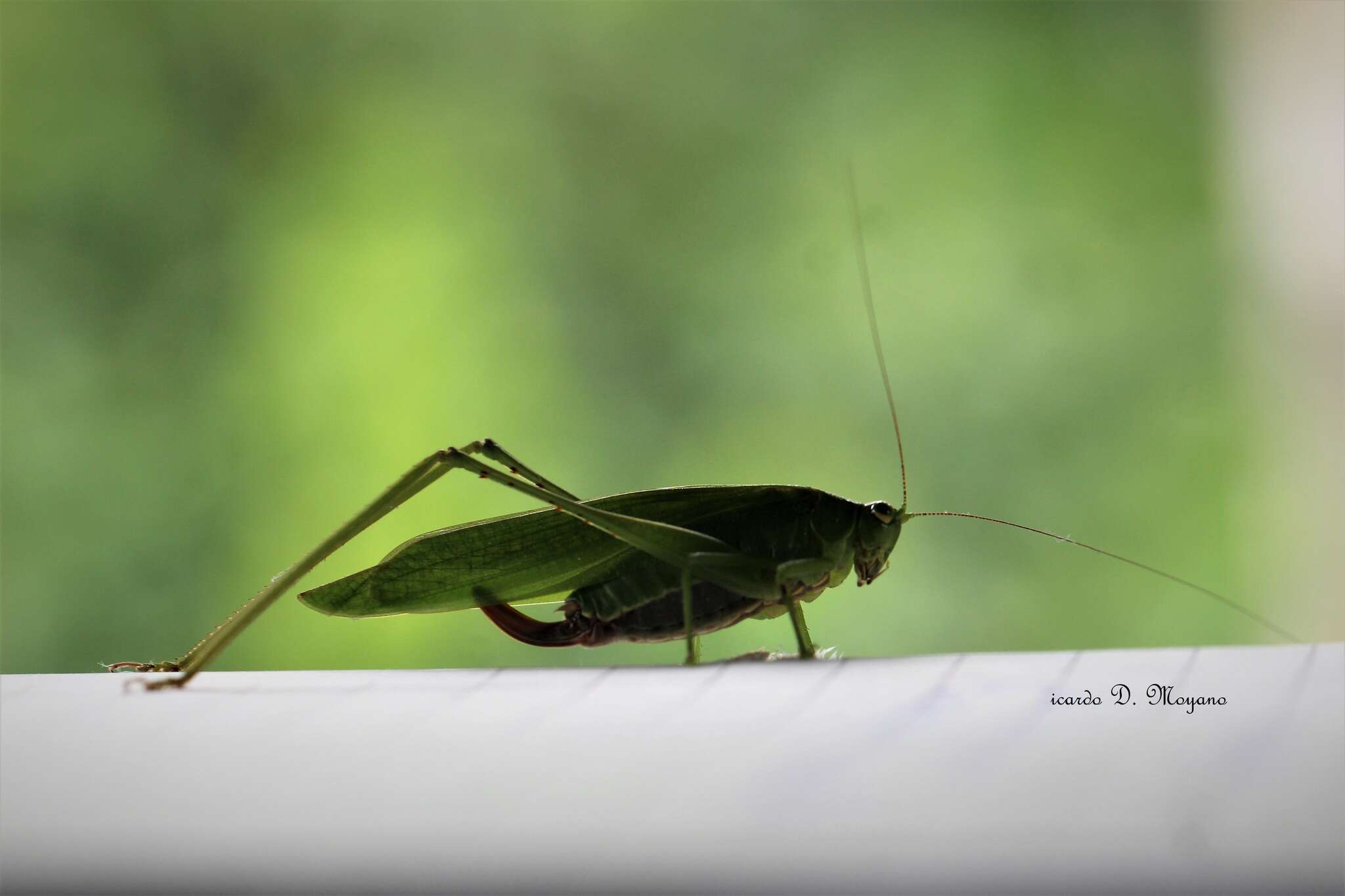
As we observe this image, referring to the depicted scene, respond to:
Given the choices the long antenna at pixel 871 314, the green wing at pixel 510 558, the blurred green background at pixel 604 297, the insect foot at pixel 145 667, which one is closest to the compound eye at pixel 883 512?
the long antenna at pixel 871 314

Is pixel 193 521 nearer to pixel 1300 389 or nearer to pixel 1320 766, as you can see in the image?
pixel 1320 766

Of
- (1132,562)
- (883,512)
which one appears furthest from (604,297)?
(1132,562)

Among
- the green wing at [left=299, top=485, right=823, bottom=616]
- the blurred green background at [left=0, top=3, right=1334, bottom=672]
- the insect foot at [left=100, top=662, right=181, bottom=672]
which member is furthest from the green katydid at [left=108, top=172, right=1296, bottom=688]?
the blurred green background at [left=0, top=3, right=1334, bottom=672]

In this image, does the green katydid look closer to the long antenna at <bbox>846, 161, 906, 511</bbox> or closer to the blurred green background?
the long antenna at <bbox>846, 161, 906, 511</bbox>

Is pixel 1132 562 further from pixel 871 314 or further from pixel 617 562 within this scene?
pixel 617 562

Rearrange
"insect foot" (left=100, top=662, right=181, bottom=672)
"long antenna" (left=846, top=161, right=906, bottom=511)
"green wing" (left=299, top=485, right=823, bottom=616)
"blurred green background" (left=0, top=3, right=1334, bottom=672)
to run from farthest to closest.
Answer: "blurred green background" (left=0, top=3, right=1334, bottom=672) < "long antenna" (left=846, top=161, right=906, bottom=511) < "green wing" (left=299, top=485, right=823, bottom=616) < "insect foot" (left=100, top=662, right=181, bottom=672)

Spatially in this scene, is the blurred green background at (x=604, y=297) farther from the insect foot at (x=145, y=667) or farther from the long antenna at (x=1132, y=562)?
the insect foot at (x=145, y=667)
